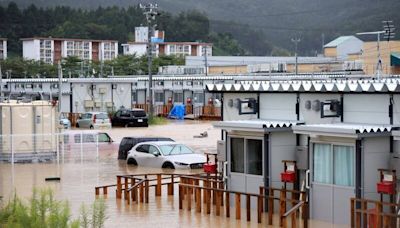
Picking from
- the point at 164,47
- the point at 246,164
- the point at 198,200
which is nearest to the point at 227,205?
the point at 198,200

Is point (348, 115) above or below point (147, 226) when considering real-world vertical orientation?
above

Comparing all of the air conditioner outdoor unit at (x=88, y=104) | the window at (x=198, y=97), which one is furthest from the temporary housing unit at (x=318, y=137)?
the window at (x=198, y=97)

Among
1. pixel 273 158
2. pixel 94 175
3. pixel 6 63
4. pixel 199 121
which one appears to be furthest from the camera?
pixel 6 63

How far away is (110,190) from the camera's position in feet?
90.9

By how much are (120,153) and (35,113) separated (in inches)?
148

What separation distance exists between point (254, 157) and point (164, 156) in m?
10.5

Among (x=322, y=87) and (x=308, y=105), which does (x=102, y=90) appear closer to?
(x=308, y=105)

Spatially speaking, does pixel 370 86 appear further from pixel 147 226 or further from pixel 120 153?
pixel 120 153

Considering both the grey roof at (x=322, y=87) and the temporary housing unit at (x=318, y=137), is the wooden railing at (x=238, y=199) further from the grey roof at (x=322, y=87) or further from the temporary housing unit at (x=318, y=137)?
the grey roof at (x=322, y=87)

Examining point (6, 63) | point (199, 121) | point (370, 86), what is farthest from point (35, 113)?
point (6, 63)

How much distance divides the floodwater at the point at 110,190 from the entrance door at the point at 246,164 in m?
0.90

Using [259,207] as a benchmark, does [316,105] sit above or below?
above

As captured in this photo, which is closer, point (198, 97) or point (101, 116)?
point (101, 116)

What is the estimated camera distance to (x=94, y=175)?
32.1m
